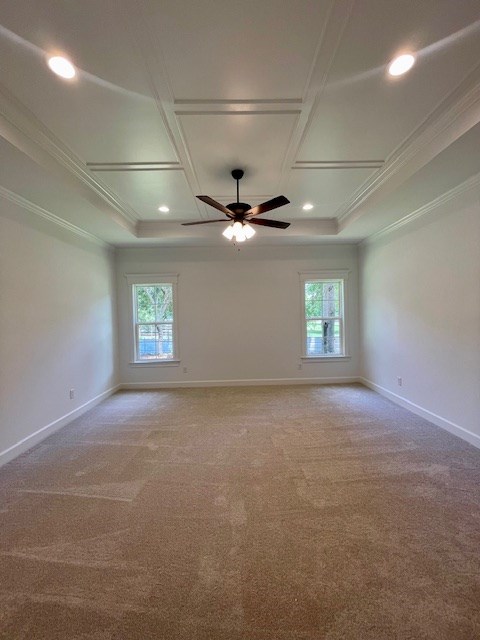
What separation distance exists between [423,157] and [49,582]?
4118 mm

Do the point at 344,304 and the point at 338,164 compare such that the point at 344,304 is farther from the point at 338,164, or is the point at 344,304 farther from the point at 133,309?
the point at 133,309

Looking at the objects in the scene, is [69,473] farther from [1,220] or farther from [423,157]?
[423,157]

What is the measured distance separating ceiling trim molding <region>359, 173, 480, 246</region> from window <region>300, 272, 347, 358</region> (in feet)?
4.23

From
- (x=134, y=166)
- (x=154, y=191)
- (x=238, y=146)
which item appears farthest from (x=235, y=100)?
(x=154, y=191)

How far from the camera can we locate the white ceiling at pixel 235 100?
1527 millimetres

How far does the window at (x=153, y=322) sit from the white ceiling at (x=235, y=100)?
231 centimetres

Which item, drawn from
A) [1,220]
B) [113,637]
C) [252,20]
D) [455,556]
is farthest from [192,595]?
[1,220]

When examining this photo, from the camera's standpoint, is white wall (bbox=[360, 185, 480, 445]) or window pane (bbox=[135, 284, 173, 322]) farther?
window pane (bbox=[135, 284, 173, 322])

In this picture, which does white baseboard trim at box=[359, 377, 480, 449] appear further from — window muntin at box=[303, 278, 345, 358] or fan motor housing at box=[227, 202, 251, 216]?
fan motor housing at box=[227, 202, 251, 216]

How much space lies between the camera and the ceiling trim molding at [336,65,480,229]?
202 cm

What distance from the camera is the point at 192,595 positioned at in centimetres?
147

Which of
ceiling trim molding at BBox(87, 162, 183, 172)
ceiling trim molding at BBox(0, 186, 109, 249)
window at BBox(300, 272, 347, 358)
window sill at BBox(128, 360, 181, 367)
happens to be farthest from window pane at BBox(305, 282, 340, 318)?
ceiling trim molding at BBox(0, 186, 109, 249)

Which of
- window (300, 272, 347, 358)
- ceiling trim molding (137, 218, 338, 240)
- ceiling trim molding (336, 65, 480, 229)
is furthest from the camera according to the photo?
window (300, 272, 347, 358)

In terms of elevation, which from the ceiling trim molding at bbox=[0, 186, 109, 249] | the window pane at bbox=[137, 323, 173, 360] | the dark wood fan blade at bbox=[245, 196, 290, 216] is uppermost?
the ceiling trim molding at bbox=[0, 186, 109, 249]
